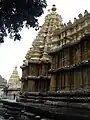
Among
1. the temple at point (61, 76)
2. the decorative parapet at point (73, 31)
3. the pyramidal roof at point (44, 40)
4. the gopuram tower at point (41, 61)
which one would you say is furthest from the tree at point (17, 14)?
the pyramidal roof at point (44, 40)

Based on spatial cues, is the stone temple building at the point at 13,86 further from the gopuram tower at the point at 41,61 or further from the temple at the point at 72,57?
the temple at the point at 72,57

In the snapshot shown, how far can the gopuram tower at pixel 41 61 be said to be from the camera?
32812 millimetres

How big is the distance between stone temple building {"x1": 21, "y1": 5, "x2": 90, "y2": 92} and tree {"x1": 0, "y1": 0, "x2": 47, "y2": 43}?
9003 millimetres

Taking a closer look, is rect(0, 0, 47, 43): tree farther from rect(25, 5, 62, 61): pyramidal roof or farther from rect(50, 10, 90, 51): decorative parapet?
rect(25, 5, 62, 61): pyramidal roof

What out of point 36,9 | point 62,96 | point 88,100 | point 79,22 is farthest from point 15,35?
point 79,22

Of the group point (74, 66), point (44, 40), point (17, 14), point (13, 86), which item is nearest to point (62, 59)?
point (74, 66)

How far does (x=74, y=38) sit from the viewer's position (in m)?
24.3

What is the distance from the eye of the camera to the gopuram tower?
32.8 m

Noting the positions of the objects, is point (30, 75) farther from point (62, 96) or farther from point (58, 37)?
point (62, 96)

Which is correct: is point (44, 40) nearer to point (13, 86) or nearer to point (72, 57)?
point (72, 57)

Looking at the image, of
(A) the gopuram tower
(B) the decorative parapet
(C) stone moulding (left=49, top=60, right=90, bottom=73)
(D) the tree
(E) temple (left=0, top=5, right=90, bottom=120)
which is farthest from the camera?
(A) the gopuram tower

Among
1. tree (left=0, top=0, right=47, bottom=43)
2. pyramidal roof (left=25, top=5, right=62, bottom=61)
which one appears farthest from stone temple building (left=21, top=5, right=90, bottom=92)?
tree (left=0, top=0, right=47, bottom=43)

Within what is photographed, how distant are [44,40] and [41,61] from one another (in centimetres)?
419

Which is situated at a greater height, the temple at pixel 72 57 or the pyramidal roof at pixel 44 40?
the pyramidal roof at pixel 44 40
